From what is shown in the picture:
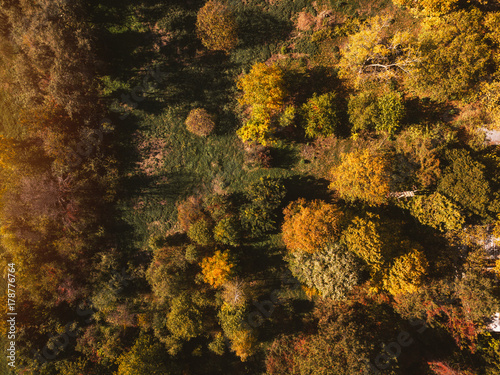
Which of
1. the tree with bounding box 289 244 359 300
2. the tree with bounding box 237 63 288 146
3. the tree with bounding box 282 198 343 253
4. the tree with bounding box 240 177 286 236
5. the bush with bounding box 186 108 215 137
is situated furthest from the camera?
the bush with bounding box 186 108 215 137

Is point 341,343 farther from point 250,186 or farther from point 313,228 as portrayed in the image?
point 250,186

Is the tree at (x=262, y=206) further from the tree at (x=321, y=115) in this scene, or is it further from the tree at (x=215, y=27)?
the tree at (x=215, y=27)

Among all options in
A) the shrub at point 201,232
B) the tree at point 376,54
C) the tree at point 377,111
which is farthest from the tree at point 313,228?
the tree at point 376,54

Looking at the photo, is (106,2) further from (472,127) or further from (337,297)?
(472,127)

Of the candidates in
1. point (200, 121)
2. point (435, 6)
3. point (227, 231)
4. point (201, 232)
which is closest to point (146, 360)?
point (201, 232)

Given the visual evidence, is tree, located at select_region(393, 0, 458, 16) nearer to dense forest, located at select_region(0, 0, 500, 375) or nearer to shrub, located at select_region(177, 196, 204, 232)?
dense forest, located at select_region(0, 0, 500, 375)

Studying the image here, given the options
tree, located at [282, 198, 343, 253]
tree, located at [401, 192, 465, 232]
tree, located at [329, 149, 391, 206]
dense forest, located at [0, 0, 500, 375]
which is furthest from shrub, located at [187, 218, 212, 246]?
tree, located at [401, 192, 465, 232]
